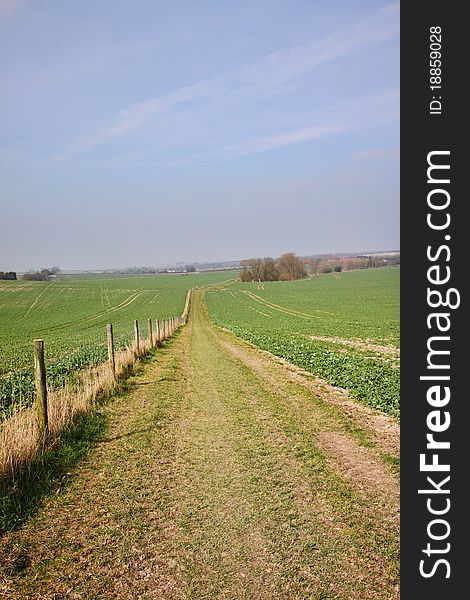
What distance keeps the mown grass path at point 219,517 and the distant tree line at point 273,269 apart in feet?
428

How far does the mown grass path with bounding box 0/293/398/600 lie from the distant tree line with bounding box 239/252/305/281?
428ft

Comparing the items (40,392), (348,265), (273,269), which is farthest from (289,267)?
(40,392)

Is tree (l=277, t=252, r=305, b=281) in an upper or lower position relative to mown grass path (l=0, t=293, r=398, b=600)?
upper

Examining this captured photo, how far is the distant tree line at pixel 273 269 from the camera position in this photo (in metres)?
139

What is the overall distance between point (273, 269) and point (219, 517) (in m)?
136

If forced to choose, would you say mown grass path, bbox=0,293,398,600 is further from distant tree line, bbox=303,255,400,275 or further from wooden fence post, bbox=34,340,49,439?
distant tree line, bbox=303,255,400,275

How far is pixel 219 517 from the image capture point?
16.2ft

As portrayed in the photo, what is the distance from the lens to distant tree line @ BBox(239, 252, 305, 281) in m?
139

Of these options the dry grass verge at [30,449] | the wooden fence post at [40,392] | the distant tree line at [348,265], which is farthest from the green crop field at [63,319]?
the distant tree line at [348,265]

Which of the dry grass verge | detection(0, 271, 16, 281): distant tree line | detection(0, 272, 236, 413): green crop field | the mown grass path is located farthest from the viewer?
detection(0, 271, 16, 281): distant tree line

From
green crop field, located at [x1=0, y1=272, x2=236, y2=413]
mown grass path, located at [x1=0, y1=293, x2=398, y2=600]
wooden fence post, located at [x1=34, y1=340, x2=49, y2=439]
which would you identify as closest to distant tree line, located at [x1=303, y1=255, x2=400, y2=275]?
green crop field, located at [x1=0, y1=272, x2=236, y2=413]

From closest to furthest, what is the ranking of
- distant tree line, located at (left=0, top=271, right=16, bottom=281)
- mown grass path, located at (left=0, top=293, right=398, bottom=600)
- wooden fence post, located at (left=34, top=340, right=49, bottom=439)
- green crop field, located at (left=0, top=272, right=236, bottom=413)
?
mown grass path, located at (left=0, top=293, right=398, bottom=600) → wooden fence post, located at (left=34, top=340, right=49, bottom=439) → green crop field, located at (left=0, top=272, right=236, bottom=413) → distant tree line, located at (left=0, top=271, right=16, bottom=281)

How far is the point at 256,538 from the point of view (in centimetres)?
447

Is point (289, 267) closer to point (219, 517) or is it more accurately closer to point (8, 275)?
point (8, 275)
